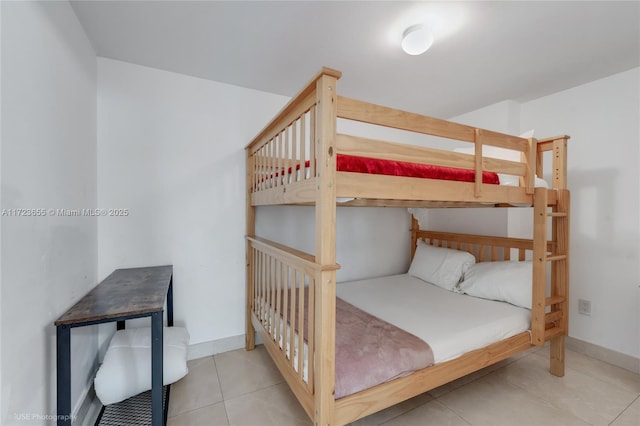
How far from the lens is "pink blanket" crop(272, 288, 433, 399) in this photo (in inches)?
47.5

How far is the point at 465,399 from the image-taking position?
171 cm

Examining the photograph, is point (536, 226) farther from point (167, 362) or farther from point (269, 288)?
point (167, 362)

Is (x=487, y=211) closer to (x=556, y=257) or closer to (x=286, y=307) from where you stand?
(x=556, y=257)

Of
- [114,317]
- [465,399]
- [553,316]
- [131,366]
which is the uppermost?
[114,317]

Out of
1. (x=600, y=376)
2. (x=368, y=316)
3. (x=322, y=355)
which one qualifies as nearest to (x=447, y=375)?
(x=368, y=316)

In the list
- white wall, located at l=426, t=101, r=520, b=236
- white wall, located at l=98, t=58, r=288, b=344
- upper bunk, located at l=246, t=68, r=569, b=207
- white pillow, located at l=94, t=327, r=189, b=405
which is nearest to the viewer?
upper bunk, located at l=246, t=68, r=569, b=207

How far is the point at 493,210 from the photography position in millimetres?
2746

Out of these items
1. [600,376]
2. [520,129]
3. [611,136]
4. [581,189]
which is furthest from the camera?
[520,129]

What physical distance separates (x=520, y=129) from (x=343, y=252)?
7.02ft

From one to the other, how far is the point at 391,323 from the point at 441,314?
0.40 m

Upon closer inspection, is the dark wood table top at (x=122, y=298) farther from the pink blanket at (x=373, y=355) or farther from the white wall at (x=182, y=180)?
the pink blanket at (x=373, y=355)

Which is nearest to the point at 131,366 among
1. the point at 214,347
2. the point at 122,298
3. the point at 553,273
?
the point at 122,298

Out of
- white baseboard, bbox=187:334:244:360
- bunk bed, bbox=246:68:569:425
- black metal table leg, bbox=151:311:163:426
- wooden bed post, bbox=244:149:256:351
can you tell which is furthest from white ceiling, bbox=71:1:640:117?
white baseboard, bbox=187:334:244:360

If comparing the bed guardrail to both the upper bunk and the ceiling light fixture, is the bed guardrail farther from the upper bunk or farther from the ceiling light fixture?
the ceiling light fixture
